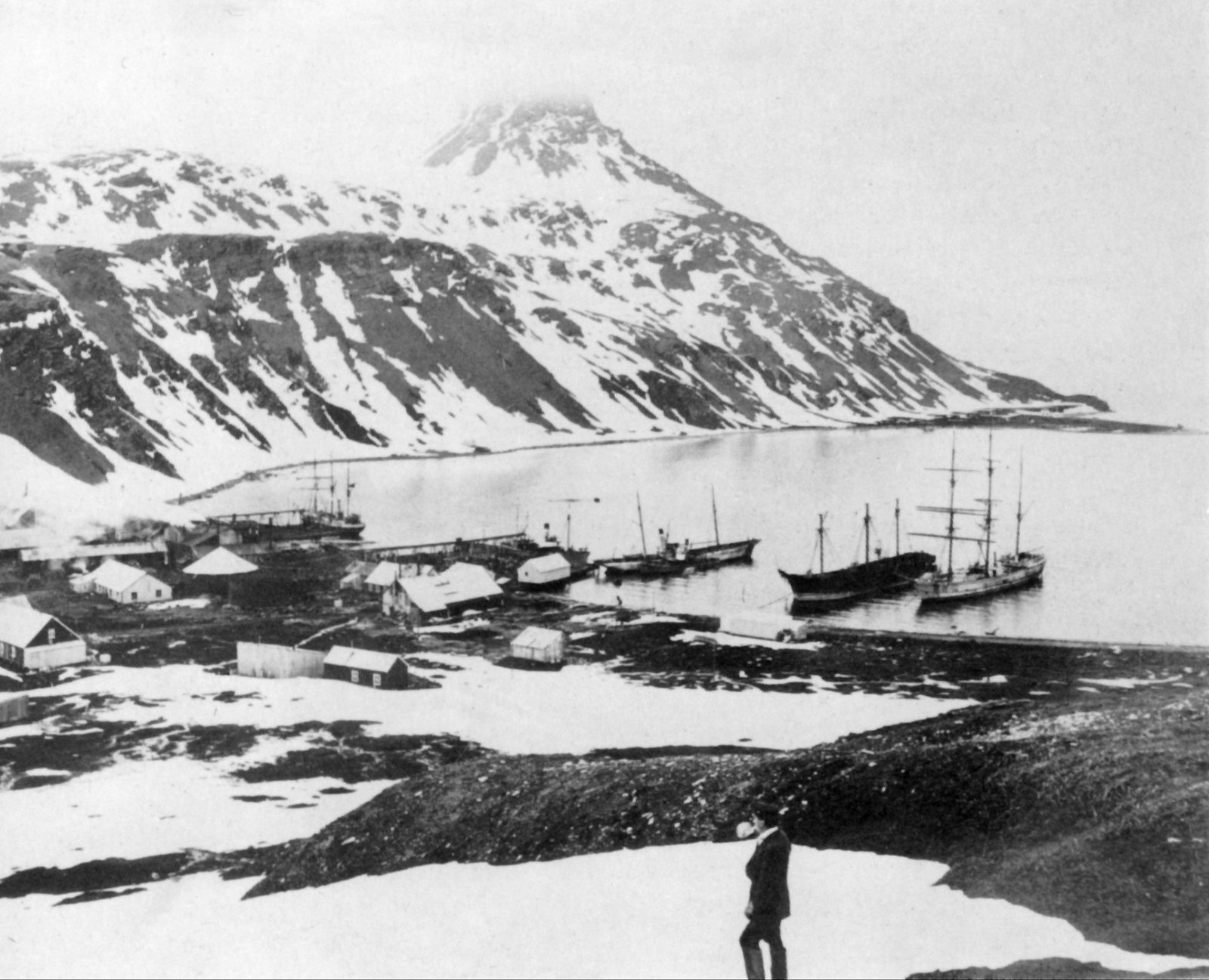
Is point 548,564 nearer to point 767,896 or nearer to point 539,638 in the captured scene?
point 539,638

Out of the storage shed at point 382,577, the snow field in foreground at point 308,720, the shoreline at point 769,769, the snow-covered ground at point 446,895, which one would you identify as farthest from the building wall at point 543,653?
the storage shed at point 382,577

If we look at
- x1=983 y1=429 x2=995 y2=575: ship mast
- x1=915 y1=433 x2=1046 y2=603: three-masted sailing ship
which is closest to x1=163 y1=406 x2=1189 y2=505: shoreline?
x1=983 y1=429 x2=995 y2=575: ship mast

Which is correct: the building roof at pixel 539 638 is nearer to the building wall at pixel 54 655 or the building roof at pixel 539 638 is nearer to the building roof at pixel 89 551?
the building wall at pixel 54 655

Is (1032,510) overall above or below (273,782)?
above

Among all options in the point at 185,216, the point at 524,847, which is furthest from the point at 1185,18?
the point at 185,216

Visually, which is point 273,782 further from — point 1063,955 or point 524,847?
Result: point 1063,955

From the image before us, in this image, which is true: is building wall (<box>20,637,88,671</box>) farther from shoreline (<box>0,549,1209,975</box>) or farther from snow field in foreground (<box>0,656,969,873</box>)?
snow field in foreground (<box>0,656,969,873</box>)

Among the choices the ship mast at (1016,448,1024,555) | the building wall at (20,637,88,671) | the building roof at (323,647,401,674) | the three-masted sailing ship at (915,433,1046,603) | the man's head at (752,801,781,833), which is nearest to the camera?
the man's head at (752,801,781,833)
